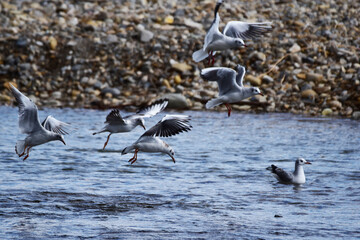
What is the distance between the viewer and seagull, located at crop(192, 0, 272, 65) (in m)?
10.5

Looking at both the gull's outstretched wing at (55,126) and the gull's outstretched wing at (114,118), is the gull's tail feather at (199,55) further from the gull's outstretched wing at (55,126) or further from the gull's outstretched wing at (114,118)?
the gull's outstretched wing at (55,126)

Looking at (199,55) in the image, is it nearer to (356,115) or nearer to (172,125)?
(172,125)

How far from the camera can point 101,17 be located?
25547 mm

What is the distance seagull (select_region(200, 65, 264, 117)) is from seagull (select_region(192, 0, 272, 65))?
0.93ft

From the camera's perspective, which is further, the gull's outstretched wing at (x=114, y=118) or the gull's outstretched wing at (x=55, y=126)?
the gull's outstretched wing at (x=55, y=126)

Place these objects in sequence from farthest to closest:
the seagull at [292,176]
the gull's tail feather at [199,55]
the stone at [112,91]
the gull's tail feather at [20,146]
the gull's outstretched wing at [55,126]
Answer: the stone at [112,91] → the seagull at [292,176] → the gull's outstretched wing at [55,126] → the gull's tail feather at [20,146] → the gull's tail feather at [199,55]

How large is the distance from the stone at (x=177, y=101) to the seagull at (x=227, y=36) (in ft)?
32.4

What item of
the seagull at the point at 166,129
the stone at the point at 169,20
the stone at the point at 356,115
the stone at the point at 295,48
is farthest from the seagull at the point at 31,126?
the stone at the point at 169,20

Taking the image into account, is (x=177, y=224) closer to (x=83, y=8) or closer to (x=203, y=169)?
(x=203, y=169)

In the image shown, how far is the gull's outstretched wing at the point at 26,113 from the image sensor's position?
10.3m

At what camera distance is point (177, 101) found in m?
21.3

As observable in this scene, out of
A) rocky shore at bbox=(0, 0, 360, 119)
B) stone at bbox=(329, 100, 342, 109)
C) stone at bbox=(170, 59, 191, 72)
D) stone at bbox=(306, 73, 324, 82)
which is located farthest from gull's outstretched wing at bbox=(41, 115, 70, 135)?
stone at bbox=(306, 73, 324, 82)

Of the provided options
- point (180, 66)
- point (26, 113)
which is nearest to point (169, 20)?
point (180, 66)

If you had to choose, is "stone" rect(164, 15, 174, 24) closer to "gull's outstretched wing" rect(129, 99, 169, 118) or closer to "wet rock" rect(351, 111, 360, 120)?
"wet rock" rect(351, 111, 360, 120)
